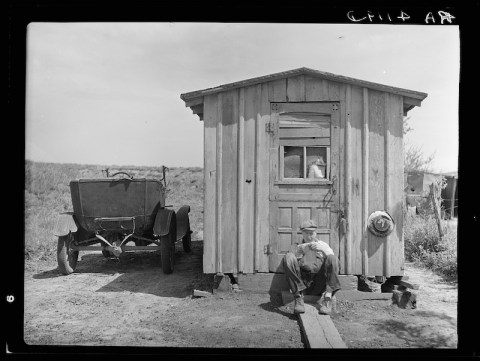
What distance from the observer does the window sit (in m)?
6.09

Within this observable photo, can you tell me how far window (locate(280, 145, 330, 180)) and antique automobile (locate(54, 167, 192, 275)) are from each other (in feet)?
10.3

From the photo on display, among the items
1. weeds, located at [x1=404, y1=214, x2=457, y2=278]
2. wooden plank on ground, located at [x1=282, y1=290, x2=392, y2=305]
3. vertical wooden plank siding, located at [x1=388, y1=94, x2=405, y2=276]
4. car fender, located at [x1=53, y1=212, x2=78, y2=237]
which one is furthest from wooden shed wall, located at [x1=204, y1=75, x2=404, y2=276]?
car fender, located at [x1=53, y1=212, x2=78, y2=237]

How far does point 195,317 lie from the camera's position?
18.1ft

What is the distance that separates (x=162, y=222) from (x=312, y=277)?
3644 millimetres

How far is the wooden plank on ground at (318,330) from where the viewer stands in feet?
14.3

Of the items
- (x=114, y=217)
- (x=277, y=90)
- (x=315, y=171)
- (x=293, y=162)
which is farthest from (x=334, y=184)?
(x=114, y=217)

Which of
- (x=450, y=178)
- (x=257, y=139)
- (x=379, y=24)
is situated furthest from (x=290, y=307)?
(x=450, y=178)

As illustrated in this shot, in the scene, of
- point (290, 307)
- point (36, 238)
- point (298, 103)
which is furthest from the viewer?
point (36, 238)

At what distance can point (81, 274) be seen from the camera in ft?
27.0

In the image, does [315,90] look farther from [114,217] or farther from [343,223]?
[114,217]

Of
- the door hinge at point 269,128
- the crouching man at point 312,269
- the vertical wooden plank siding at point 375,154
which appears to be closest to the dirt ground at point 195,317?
the crouching man at point 312,269

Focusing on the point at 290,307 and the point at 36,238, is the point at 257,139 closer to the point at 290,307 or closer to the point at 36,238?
the point at 290,307

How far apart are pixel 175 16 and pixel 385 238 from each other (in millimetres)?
4544
